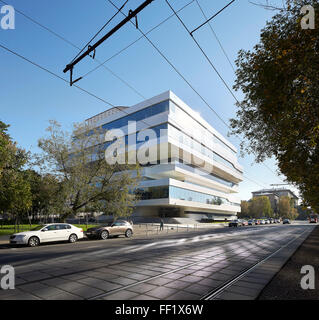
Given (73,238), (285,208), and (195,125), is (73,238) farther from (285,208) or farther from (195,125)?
(285,208)

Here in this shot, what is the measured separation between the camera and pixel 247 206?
379 feet

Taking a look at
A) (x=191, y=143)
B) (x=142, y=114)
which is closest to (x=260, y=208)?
(x=191, y=143)

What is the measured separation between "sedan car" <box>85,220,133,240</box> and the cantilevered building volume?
2386cm

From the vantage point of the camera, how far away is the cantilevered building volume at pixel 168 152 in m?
49.8

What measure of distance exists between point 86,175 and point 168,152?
103 ft

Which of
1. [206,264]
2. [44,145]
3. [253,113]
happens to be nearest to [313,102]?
[253,113]

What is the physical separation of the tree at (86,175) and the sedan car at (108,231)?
2.92 metres

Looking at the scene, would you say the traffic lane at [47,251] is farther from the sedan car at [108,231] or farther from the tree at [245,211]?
the tree at [245,211]

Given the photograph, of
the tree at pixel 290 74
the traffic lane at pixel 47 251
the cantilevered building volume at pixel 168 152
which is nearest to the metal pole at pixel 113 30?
the tree at pixel 290 74

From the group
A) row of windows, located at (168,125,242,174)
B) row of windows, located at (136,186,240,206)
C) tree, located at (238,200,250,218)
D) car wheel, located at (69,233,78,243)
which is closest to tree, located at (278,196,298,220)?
tree, located at (238,200,250,218)

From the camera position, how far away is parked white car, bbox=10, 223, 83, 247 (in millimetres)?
14297

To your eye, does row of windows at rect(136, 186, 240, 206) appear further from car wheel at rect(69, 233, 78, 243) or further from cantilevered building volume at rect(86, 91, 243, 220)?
car wheel at rect(69, 233, 78, 243)
